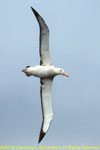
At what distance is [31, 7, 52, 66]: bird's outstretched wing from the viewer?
43469 millimetres

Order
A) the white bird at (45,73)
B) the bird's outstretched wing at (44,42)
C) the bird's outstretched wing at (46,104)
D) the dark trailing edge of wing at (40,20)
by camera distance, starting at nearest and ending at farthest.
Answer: the dark trailing edge of wing at (40,20), the bird's outstretched wing at (44,42), the white bird at (45,73), the bird's outstretched wing at (46,104)

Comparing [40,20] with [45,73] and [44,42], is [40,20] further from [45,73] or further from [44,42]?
[45,73]

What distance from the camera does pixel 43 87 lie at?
46625 mm

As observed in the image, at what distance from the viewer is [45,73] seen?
149 ft

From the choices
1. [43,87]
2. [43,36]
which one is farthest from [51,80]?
[43,36]

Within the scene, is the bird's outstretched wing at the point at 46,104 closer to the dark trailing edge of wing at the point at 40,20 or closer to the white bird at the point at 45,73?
the white bird at the point at 45,73

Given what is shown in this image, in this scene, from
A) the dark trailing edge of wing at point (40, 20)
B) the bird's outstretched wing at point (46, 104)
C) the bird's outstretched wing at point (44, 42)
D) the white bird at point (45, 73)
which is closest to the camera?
the dark trailing edge of wing at point (40, 20)

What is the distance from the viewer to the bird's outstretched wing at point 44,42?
143 ft

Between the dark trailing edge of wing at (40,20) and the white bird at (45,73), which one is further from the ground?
the dark trailing edge of wing at (40,20)

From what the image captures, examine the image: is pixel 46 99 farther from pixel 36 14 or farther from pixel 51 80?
pixel 36 14

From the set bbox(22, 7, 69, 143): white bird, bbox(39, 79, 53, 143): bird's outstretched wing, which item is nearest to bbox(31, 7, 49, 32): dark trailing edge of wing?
bbox(22, 7, 69, 143): white bird

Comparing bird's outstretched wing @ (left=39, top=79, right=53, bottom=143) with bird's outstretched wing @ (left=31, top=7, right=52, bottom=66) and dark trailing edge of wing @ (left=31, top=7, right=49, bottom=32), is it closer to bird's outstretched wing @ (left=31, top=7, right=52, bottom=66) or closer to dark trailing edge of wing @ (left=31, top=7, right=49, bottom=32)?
bird's outstretched wing @ (left=31, top=7, right=52, bottom=66)

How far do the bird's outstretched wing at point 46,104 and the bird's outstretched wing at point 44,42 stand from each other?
1.69 metres

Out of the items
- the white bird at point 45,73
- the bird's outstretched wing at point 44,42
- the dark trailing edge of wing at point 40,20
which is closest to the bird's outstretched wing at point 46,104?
the white bird at point 45,73
